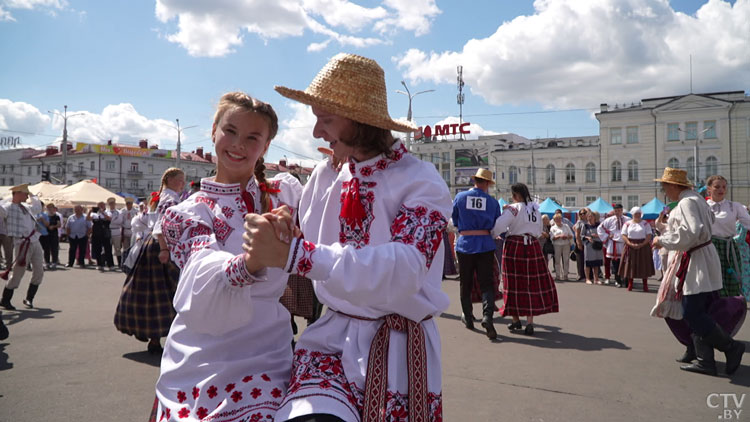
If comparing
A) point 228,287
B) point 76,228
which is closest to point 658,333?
point 228,287

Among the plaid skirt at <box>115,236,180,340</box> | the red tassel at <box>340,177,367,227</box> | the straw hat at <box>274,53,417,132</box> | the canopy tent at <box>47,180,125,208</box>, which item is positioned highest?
the canopy tent at <box>47,180,125,208</box>

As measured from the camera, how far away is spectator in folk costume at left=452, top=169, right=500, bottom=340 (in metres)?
7.28

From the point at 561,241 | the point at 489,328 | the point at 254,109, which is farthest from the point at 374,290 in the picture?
the point at 561,241

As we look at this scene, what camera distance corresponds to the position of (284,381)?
1.86 meters

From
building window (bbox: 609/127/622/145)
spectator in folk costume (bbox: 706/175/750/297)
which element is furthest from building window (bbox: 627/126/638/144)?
spectator in folk costume (bbox: 706/175/750/297)

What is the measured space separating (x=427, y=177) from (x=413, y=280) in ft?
1.38

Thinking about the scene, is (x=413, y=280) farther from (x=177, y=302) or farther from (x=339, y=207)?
(x=177, y=302)

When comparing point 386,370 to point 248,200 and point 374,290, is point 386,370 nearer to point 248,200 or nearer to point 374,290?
point 374,290

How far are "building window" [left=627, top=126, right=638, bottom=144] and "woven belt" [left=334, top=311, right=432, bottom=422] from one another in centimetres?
5450

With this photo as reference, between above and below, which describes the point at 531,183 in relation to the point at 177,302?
above

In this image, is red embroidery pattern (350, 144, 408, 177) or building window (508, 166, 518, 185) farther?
building window (508, 166, 518, 185)

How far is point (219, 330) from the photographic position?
5.64 feet

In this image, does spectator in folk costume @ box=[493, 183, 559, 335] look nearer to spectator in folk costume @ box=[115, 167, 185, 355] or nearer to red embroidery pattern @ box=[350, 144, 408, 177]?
spectator in folk costume @ box=[115, 167, 185, 355]

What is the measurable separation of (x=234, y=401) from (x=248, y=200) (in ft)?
2.63
